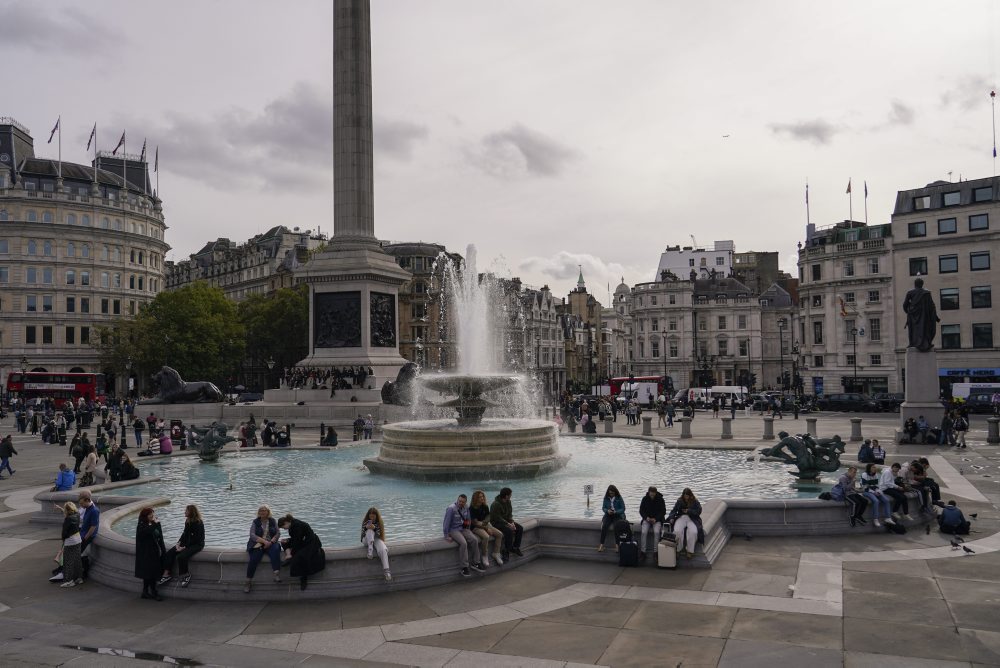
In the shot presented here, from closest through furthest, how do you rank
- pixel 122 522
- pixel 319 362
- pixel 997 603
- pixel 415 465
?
1. pixel 997 603
2. pixel 122 522
3. pixel 415 465
4. pixel 319 362

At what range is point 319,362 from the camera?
43594 mm

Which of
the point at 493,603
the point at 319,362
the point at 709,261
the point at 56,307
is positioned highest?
the point at 709,261

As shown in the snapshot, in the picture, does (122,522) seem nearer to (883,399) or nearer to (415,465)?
(415,465)

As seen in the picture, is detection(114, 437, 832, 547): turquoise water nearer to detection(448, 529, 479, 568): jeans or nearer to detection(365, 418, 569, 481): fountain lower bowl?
detection(365, 418, 569, 481): fountain lower bowl

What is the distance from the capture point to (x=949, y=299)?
59.8 m

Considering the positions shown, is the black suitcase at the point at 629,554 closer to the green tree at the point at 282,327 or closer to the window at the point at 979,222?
the window at the point at 979,222

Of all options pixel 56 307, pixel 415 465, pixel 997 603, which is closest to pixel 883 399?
pixel 415 465

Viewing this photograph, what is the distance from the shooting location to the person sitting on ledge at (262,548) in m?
10.3

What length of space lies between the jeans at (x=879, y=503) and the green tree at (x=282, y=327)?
68.6 meters

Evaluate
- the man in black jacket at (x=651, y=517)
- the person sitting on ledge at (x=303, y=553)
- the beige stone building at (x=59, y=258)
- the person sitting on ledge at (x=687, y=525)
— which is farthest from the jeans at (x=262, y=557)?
the beige stone building at (x=59, y=258)

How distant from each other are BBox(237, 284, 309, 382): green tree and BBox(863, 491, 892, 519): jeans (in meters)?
68.6

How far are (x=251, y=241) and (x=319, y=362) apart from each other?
81.4 meters

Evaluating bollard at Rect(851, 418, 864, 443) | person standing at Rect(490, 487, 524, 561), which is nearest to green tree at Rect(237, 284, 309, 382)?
bollard at Rect(851, 418, 864, 443)

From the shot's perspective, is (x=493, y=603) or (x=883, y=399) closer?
(x=493, y=603)
